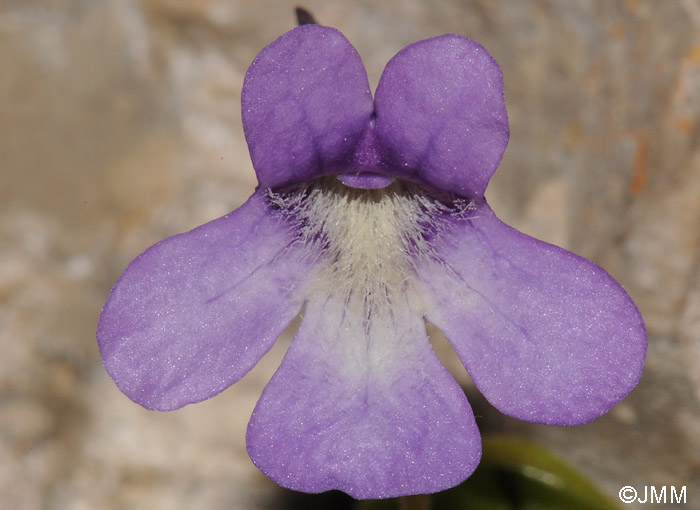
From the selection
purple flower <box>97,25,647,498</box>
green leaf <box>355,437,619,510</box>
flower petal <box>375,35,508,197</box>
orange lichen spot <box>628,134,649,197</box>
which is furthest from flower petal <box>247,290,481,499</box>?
orange lichen spot <box>628,134,649,197</box>

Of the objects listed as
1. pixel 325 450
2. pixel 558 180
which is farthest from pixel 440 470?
pixel 558 180

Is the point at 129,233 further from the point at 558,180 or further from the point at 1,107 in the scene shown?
the point at 558,180

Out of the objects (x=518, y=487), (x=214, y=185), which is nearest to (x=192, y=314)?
(x=214, y=185)

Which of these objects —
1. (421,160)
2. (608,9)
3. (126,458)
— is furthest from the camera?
(608,9)

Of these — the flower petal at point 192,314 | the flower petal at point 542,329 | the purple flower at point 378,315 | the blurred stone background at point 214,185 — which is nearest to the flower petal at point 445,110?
the purple flower at point 378,315

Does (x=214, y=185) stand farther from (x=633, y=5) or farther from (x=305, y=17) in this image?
(x=633, y=5)

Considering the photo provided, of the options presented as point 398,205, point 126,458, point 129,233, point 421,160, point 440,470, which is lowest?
point 126,458

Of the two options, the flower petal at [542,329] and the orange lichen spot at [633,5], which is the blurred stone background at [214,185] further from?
the flower petal at [542,329]
